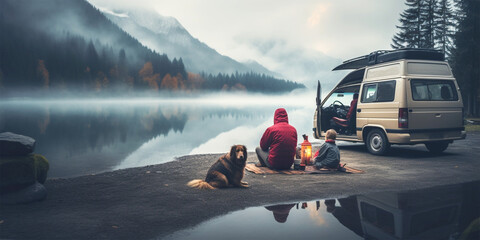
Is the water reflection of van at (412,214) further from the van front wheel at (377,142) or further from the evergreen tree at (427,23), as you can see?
the evergreen tree at (427,23)

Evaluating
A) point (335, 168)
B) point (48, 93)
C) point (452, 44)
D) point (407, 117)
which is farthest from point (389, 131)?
point (48, 93)

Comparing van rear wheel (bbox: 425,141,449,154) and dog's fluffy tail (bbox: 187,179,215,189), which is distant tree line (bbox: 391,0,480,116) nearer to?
van rear wheel (bbox: 425,141,449,154)

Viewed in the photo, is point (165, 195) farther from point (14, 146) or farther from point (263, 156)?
point (263, 156)

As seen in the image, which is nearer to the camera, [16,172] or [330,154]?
[16,172]

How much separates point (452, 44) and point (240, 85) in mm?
137282

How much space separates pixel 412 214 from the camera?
16.3 ft

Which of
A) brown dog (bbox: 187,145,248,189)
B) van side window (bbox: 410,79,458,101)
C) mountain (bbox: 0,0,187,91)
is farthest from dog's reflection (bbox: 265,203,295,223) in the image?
mountain (bbox: 0,0,187,91)

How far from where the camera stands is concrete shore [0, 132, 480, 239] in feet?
15.2

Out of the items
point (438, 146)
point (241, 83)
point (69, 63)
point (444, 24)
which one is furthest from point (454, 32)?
point (241, 83)

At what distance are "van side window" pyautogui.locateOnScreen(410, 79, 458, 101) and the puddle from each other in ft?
17.4

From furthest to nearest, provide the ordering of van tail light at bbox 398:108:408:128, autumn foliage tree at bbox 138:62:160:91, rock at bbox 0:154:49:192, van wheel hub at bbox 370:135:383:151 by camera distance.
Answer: autumn foliage tree at bbox 138:62:160:91
van wheel hub at bbox 370:135:383:151
van tail light at bbox 398:108:408:128
rock at bbox 0:154:49:192

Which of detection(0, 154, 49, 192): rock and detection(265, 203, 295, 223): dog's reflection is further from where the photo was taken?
detection(0, 154, 49, 192): rock

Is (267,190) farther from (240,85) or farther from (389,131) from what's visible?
(240,85)

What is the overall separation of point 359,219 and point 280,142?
12.1 feet
